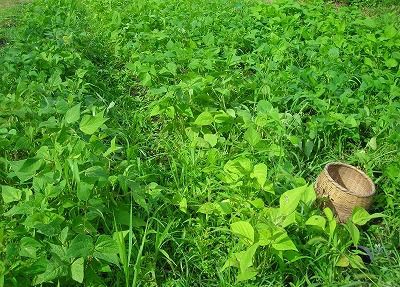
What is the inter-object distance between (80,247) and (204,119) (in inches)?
63.8

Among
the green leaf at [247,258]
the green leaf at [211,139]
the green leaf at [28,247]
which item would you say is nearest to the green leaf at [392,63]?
the green leaf at [211,139]

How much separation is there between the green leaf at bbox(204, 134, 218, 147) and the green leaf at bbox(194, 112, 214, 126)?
13 cm

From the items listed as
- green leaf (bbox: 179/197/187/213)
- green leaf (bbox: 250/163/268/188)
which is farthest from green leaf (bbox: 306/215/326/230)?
green leaf (bbox: 179/197/187/213)

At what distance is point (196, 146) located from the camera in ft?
10.6

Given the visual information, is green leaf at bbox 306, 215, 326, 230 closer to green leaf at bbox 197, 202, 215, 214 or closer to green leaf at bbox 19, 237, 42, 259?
green leaf at bbox 197, 202, 215, 214

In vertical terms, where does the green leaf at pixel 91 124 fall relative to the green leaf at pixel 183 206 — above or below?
above

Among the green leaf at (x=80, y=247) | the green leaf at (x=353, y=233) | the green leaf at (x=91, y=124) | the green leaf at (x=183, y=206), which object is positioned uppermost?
the green leaf at (x=91, y=124)

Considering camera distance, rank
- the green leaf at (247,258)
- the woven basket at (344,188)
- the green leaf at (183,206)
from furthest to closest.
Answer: the woven basket at (344,188), the green leaf at (183,206), the green leaf at (247,258)

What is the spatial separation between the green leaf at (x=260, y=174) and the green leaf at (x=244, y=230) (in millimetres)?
419

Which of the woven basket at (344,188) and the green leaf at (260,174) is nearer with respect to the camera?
the green leaf at (260,174)

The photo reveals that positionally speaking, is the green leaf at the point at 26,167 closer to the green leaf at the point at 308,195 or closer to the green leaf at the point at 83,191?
the green leaf at the point at 83,191

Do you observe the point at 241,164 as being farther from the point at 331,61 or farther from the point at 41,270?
the point at 331,61

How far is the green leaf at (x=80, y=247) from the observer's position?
6.39 ft

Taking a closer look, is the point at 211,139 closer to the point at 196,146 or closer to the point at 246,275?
the point at 196,146
